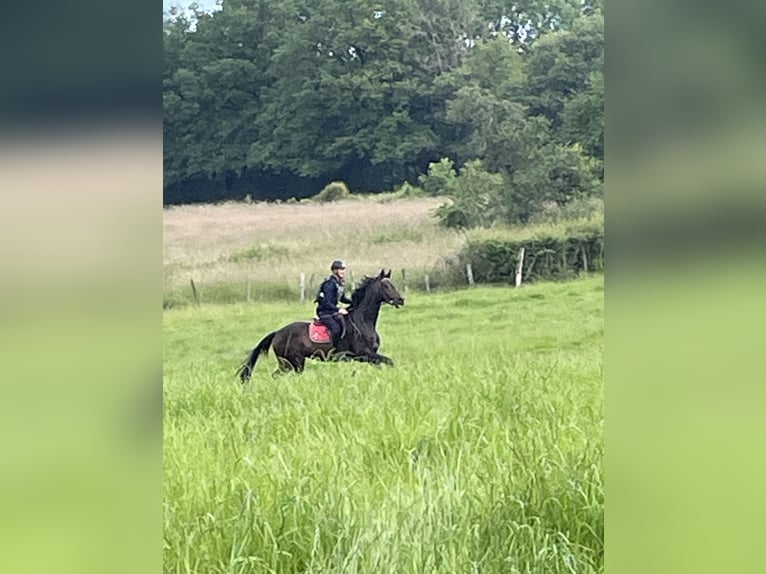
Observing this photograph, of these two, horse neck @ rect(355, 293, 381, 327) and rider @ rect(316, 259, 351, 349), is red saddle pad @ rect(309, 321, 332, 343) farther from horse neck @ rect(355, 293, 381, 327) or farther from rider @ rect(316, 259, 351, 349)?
horse neck @ rect(355, 293, 381, 327)

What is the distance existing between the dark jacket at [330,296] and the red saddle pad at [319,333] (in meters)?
0.05

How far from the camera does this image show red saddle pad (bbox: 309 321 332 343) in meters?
2.49

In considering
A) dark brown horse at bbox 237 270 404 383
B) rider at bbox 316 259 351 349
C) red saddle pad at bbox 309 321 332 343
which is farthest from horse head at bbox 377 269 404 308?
red saddle pad at bbox 309 321 332 343

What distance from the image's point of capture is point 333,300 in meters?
2.48

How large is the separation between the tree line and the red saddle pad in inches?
16.3

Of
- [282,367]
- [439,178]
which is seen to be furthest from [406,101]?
[282,367]

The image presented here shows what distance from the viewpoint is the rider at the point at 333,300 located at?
2.45 m

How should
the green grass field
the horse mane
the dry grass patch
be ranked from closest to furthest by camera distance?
1. the green grass field
2. the dry grass patch
3. the horse mane

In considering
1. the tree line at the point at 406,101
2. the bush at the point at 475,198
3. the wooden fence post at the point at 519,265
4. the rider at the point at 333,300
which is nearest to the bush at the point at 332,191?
the tree line at the point at 406,101
